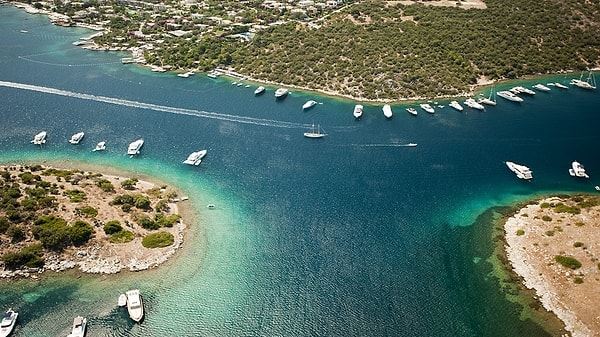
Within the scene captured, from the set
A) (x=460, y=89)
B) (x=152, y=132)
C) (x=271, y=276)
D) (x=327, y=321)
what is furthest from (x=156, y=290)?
(x=460, y=89)

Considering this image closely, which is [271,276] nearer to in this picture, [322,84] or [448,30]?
[322,84]

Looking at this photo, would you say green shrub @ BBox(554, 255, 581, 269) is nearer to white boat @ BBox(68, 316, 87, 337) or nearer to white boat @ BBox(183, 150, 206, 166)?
white boat @ BBox(68, 316, 87, 337)

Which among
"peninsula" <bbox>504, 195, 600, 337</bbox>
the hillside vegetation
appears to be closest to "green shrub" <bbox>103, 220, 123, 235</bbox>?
"peninsula" <bbox>504, 195, 600, 337</bbox>

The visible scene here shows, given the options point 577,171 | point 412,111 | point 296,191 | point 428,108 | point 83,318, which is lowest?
Result: point 83,318

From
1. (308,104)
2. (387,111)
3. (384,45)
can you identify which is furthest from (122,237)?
(384,45)

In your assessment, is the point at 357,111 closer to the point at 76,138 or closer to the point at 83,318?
the point at 76,138

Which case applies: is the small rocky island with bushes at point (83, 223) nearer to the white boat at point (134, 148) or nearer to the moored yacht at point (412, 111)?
the white boat at point (134, 148)

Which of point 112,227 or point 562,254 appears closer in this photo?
point 562,254

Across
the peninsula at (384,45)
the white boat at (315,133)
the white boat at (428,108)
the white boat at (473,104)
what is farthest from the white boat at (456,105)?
the white boat at (315,133)
